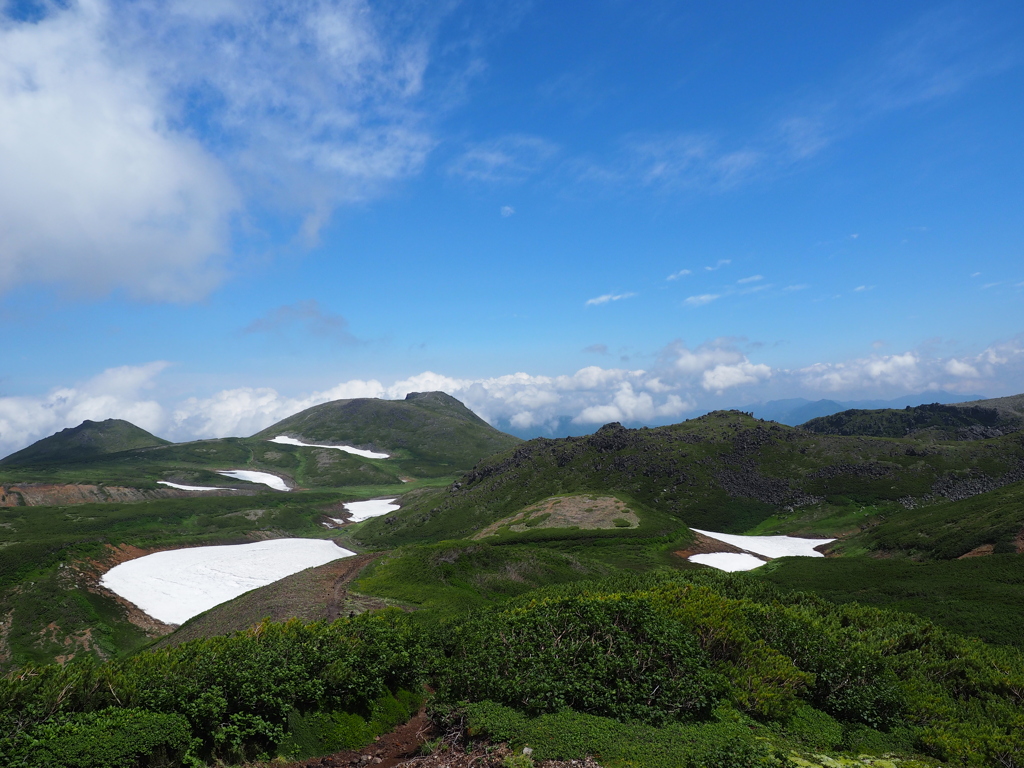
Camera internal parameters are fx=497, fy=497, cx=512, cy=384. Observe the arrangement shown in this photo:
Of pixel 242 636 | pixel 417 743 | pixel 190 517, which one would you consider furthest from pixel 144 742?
pixel 190 517

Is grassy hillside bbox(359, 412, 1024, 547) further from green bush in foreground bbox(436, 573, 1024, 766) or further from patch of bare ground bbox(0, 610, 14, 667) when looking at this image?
green bush in foreground bbox(436, 573, 1024, 766)

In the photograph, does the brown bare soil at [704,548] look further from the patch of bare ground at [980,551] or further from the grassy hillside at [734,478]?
the patch of bare ground at [980,551]

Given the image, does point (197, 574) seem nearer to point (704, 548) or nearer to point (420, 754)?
point (420, 754)

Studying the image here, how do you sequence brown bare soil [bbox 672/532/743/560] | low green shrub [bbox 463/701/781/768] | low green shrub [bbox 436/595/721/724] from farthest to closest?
brown bare soil [bbox 672/532/743/560] < low green shrub [bbox 436/595/721/724] < low green shrub [bbox 463/701/781/768]

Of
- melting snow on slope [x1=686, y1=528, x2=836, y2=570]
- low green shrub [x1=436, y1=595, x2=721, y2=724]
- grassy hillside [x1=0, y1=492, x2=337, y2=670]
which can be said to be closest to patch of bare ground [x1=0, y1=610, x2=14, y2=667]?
grassy hillside [x1=0, y1=492, x2=337, y2=670]

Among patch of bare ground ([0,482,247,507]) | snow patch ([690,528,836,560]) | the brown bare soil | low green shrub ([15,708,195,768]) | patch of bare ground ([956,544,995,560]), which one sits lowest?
snow patch ([690,528,836,560])

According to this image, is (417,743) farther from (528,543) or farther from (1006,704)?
(528,543)

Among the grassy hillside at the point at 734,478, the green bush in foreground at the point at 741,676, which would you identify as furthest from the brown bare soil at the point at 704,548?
the green bush in foreground at the point at 741,676
